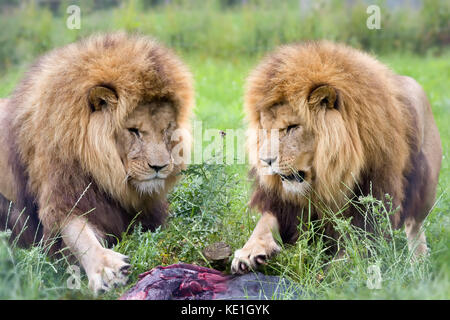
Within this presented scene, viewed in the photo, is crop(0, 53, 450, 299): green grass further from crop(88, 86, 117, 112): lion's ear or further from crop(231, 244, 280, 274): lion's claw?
crop(88, 86, 117, 112): lion's ear

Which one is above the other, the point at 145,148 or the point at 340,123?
the point at 340,123

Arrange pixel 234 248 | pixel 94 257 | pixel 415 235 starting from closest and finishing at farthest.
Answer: pixel 94 257 → pixel 234 248 → pixel 415 235

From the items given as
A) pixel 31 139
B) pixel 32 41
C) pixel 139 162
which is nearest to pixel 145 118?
pixel 139 162

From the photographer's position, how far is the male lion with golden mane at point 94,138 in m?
4.09

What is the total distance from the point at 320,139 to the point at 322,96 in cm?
26

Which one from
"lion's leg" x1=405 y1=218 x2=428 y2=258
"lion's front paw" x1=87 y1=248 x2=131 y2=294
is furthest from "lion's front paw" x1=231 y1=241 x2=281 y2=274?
"lion's leg" x1=405 y1=218 x2=428 y2=258

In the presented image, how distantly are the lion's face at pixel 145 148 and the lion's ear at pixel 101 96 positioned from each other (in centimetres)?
15

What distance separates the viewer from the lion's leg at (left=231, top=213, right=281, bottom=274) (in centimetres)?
393

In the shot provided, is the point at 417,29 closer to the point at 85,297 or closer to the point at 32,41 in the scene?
the point at 32,41

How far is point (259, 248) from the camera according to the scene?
4047mm

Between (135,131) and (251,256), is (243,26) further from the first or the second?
→ (251,256)

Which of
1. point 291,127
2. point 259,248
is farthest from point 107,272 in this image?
point 291,127

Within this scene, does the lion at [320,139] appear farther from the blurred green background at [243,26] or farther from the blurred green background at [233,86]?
the blurred green background at [243,26]
